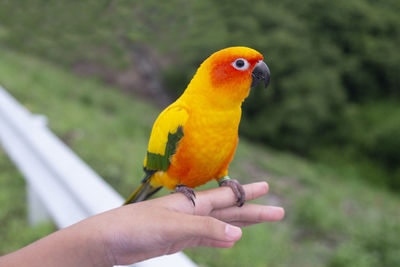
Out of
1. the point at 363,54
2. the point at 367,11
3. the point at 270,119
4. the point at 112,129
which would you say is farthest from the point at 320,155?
the point at 112,129

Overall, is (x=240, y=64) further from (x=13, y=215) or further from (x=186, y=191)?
(x=13, y=215)

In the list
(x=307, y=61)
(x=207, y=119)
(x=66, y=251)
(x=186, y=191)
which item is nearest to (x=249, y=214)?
(x=186, y=191)

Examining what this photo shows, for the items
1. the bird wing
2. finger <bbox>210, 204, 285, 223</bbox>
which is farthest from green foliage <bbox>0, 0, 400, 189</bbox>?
finger <bbox>210, 204, 285, 223</bbox>

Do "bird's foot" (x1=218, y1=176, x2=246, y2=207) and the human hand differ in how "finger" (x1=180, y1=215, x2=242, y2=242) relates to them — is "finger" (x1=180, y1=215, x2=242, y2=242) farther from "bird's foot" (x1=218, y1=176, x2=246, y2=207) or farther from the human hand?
"bird's foot" (x1=218, y1=176, x2=246, y2=207)

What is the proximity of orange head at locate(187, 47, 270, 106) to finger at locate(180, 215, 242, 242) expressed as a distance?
0.61 metres

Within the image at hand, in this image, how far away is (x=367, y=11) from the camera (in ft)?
42.4

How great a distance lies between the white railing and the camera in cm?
210

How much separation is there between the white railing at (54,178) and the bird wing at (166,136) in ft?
1.78

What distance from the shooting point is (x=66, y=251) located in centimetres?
144

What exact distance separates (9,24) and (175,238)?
9.72ft

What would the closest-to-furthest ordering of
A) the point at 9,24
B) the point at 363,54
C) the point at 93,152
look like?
the point at 9,24 < the point at 93,152 < the point at 363,54

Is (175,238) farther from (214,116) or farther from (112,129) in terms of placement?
(112,129)

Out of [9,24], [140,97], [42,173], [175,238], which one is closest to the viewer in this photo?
[175,238]

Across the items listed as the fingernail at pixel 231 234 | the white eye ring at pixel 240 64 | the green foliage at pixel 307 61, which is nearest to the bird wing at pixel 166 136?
the white eye ring at pixel 240 64
